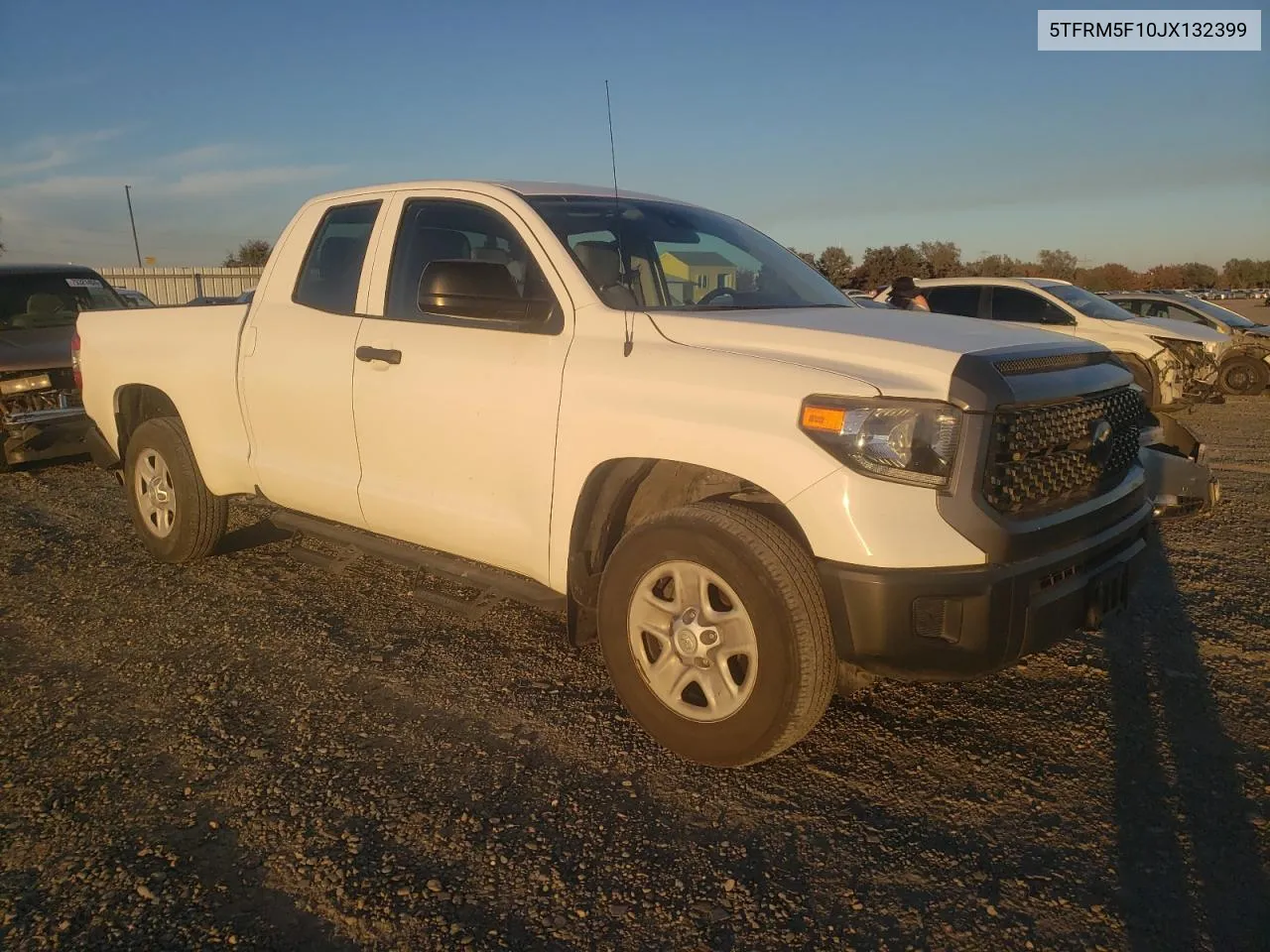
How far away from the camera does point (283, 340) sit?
14.8 ft

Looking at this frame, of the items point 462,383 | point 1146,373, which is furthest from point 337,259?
point 1146,373

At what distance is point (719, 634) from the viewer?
3039 millimetres

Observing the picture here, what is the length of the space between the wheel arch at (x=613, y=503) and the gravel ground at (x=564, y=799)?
47 centimetres

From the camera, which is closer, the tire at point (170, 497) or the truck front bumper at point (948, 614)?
the truck front bumper at point (948, 614)

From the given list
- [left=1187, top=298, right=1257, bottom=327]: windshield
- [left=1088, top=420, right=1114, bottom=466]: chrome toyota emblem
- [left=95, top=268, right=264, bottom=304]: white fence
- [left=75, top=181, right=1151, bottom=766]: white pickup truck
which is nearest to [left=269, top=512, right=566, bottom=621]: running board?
[left=75, top=181, right=1151, bottom=766]: white pickup truck

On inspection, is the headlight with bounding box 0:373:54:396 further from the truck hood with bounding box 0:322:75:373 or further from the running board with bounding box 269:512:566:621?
the running board with bounding box 269:512:566:621

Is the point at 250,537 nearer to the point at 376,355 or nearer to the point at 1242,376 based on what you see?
the point at 376,355

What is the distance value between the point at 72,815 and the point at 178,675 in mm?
1081

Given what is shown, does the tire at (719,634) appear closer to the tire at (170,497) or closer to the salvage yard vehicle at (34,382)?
the tire at (170,497)

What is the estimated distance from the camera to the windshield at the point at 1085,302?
12.0m

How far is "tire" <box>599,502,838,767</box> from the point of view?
112 inches

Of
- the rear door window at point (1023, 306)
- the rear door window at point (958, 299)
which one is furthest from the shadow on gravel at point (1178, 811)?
the rear door window at point (1023, 306)

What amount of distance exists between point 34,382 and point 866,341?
758 cm

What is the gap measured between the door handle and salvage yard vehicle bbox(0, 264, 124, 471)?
15.5ft
